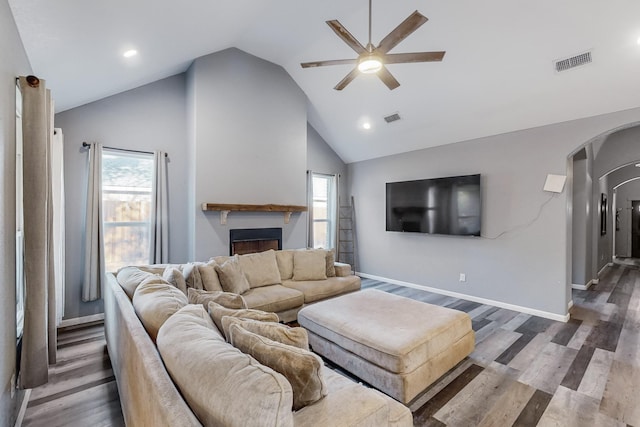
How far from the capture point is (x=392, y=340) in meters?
2.20

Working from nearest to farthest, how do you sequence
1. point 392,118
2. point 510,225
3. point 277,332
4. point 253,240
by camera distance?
point 277,332 → point 510,225 → point 253,240 → point 392,118

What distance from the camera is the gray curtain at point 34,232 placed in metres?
1.98

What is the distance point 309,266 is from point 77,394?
265 centimetres

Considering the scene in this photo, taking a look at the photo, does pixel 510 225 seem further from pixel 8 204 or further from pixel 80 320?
pixel 80 320

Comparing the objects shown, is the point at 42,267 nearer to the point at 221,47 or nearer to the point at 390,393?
the point at 390,393

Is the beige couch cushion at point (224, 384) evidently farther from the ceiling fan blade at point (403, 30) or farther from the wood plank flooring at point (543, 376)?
the ceiling fan blade at point (403, 30)

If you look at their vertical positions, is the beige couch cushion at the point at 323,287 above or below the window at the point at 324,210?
below

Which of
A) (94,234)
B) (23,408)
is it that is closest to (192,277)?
(23,408)

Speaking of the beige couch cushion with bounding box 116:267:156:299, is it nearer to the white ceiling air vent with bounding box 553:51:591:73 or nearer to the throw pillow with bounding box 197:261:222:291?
the throw pillow with bounding box 197:261:222:291

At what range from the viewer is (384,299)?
309 cm

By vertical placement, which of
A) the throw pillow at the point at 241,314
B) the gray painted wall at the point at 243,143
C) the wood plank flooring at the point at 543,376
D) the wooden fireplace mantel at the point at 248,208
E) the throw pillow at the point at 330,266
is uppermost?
the gray painted wall at the point at 243,143

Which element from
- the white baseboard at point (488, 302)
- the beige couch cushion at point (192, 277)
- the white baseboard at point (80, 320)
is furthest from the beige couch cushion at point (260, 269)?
the white baseboard at point (488, 302)

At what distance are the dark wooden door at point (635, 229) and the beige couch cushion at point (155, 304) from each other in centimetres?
1315

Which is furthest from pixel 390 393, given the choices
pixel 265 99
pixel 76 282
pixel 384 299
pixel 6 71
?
pixel 265 99
